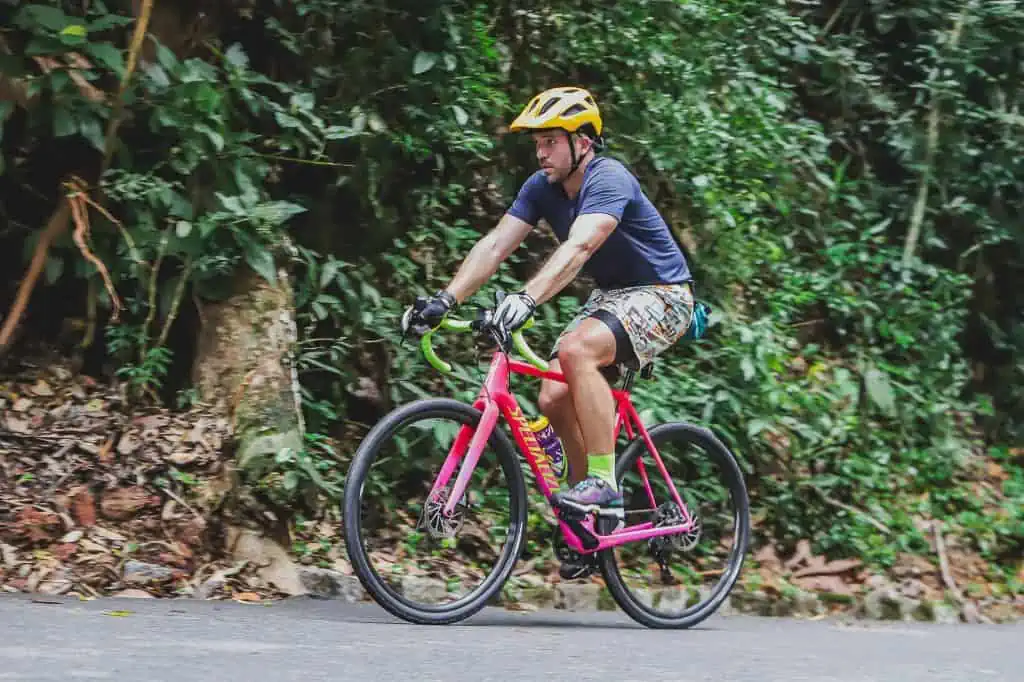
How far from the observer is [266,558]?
6199 mm

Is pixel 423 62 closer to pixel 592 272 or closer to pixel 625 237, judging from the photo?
pixel 592 272

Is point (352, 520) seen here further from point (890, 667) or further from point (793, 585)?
point (793, 585)

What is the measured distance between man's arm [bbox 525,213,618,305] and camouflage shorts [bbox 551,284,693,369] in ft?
1.25

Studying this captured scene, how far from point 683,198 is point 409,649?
445 cm

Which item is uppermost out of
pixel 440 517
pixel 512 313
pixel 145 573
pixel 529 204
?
pixel 529 204

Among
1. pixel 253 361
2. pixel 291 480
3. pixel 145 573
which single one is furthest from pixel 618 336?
pixel 145 573

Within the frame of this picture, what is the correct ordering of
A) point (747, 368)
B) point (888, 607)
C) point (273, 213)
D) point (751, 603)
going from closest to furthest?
1. point (273, 213)
2. point (751, 603)
3. point (888, 607)
4. point (747, 368)

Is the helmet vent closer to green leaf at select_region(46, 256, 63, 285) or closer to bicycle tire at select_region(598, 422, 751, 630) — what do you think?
bicycle tire at select_region(598, 422, 751, 630)

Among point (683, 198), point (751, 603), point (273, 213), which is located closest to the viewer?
point (273, 213)

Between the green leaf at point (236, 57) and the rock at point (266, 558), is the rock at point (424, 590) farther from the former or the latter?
the green leaf at point (236, 57)

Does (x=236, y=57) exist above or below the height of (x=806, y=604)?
above

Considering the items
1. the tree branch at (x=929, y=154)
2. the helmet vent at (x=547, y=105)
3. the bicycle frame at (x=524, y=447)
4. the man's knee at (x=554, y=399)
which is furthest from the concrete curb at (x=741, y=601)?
the tree branch at (x=929, y=154)

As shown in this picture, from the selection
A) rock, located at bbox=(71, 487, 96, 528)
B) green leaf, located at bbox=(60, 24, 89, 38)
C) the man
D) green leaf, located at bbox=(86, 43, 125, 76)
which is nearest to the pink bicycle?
the man

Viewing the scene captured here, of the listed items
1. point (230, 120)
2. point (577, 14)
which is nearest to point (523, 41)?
point (577, 14)
